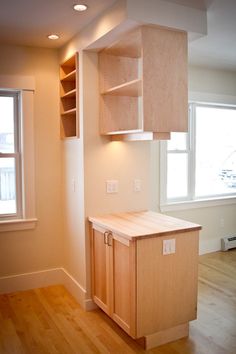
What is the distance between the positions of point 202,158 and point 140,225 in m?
2.54

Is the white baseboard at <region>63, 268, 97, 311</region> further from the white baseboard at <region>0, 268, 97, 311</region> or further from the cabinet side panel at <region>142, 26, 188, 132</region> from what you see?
the cabinet side panel at <region>142, 26, 188, 132</region>

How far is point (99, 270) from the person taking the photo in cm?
320

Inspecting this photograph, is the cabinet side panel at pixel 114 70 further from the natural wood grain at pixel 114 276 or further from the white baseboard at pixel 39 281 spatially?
the white baseboard at pixel 39 281

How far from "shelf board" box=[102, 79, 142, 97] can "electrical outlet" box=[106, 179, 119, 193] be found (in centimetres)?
82

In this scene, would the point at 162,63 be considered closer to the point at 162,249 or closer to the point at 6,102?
the point at 162,249

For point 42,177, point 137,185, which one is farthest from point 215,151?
point 42,177

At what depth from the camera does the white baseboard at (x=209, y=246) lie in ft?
16.5

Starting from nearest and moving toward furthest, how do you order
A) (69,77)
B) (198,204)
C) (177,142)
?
(69,77), (177,142), (198,204)

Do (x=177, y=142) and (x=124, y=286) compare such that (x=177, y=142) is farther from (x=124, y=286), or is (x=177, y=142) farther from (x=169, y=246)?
(x=124, y=286)

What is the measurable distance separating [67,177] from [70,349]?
5.56ft

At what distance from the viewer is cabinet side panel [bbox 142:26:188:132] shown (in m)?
2.68

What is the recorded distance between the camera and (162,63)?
2.73m

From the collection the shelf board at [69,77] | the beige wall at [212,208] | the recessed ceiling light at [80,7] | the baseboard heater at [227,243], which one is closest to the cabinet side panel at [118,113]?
the shelf board at [69,77]

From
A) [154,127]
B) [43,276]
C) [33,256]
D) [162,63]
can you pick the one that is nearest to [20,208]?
[33,256]
